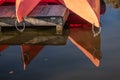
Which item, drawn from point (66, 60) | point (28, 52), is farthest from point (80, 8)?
point (66, 60)

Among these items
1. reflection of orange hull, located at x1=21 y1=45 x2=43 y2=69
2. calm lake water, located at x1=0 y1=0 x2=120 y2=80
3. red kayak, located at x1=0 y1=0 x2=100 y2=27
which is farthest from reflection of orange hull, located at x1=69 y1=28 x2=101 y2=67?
reflection of orange hull, located at x1=21 y1=45 x2=43 y2=69

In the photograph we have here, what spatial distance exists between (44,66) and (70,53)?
3.91 feet

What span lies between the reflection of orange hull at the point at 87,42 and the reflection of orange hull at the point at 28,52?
1.20m

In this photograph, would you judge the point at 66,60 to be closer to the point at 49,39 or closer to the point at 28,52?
the point at 28,52

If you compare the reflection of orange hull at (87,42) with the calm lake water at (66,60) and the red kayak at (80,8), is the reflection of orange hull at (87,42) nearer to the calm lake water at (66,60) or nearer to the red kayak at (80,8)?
the calm lake water at (66,60)

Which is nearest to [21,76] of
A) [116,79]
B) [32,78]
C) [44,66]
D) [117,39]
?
[32,78]

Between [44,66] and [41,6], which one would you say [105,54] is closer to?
[44,66]

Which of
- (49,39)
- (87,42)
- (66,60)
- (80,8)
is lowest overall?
(49,39)

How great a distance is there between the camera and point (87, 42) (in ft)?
34.4

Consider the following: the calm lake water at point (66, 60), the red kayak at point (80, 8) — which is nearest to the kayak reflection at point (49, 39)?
the calm lake water at point (66, 60)

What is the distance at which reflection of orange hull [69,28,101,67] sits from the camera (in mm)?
9227

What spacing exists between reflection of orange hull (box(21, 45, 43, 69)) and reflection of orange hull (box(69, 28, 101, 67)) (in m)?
1.20

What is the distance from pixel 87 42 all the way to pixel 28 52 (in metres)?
1.88

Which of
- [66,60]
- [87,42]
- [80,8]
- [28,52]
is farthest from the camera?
[80,8]
